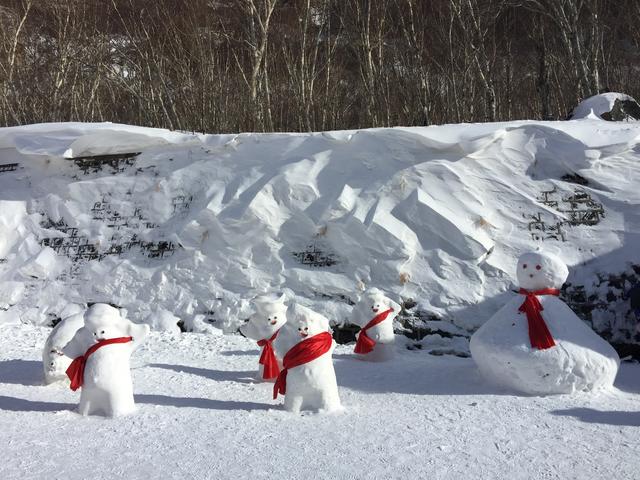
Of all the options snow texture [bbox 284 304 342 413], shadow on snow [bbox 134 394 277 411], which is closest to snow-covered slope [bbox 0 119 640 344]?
shadow on snow [bbox 134 394 277 411]

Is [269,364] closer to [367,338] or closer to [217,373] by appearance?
[217,373]

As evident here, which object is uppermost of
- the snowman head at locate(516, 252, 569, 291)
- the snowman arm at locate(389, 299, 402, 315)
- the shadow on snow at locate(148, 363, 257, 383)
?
the snowman head at locate(516, 252, 569, 291)

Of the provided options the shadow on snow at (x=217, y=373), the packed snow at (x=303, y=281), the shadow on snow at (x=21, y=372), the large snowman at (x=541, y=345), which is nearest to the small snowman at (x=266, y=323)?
the shadow on snow at (x=217, y=373)

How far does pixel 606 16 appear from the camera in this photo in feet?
35.7

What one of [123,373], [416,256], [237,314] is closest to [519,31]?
[416,256]

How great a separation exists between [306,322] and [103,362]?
124 cm

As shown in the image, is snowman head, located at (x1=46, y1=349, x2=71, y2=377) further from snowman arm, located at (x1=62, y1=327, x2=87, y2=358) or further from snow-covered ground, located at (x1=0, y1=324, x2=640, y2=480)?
snowman arm, located at (x1=62, y1=327, x2=87, y2=358)

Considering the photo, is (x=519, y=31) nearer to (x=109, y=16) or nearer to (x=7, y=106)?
(x=109, y=16)

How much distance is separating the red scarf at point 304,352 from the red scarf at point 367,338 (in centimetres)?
106

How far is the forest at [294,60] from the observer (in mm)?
9555

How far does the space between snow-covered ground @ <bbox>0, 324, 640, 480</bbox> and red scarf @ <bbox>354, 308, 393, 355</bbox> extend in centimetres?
25

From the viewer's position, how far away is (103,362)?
127 inches

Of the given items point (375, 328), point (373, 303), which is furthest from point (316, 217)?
point (375, 328)

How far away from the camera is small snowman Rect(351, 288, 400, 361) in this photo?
444cm
